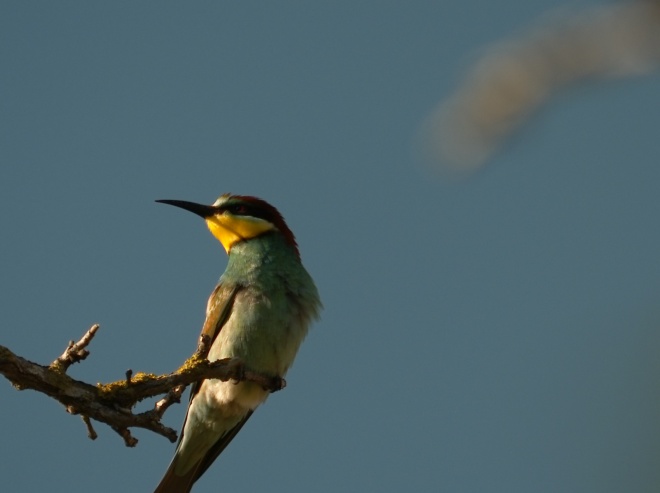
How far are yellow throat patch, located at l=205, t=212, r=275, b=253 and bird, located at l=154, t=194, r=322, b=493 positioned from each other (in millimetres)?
242

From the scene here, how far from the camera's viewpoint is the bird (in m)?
3.76

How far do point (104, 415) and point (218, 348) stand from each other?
129 cm

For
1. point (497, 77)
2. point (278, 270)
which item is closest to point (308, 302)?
point (278, 270)

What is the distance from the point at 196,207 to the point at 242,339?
113cm

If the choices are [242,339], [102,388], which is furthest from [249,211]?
[102,388]

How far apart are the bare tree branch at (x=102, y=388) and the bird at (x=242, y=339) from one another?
0.91 meters

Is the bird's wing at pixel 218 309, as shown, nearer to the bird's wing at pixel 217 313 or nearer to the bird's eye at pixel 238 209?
the bird's wing at pixel 217 313

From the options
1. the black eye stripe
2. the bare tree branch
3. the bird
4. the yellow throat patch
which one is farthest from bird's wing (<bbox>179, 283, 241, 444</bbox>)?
the bare tree branch

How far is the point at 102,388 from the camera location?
8.55 feet

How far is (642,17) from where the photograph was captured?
0.58 meters

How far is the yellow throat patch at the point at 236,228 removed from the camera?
4.41 meters

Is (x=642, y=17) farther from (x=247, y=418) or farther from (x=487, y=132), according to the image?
(x=247, y=418)

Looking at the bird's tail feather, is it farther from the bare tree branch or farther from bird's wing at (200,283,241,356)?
the bare tree branch

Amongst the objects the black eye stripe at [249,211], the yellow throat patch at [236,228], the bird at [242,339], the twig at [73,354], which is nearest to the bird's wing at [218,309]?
the bird at [242,339]
